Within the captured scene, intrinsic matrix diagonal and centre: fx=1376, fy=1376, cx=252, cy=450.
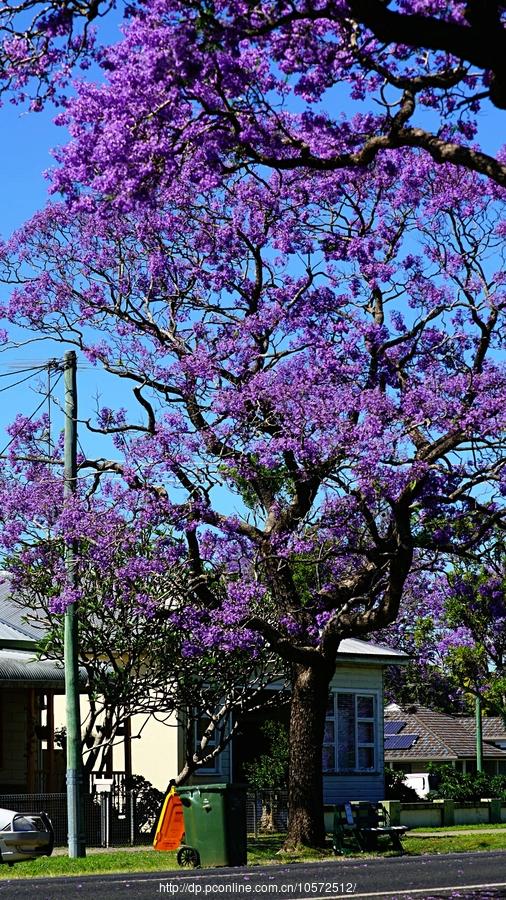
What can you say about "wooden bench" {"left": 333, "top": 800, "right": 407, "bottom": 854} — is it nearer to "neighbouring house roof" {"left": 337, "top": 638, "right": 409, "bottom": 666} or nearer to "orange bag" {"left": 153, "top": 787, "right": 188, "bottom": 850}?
"orange bag" {"left": 153, "top": 787, "right": 188, "bottom": 850}

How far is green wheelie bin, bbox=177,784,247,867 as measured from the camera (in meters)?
19.8

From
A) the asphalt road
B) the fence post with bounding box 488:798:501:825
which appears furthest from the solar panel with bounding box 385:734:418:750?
the asphalt road

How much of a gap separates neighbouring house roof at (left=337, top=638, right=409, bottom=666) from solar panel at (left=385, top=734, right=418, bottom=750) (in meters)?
26.1

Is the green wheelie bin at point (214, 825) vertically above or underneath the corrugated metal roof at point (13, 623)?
underneath

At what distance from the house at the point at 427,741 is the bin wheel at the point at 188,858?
131 ft

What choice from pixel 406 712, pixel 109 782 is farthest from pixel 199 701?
pixel 406 712

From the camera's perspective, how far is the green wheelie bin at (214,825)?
19.8m

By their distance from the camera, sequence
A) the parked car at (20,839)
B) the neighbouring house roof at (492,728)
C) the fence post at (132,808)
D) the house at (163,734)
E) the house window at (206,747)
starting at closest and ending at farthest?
the parked car at (20,839), the fence post at (132,808), the house at (163,734), the house window at (206,747), the neighbouring house roof at (492,728)

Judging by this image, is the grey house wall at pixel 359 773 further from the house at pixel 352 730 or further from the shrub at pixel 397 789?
the shrub at pixel 397 789

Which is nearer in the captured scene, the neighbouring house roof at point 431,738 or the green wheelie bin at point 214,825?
the green wheelie bin at point 214,825

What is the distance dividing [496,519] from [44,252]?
9.30 m

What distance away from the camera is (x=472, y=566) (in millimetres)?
38969

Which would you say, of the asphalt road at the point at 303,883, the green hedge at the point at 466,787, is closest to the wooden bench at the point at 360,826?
the asphalt road at the point at 303,883

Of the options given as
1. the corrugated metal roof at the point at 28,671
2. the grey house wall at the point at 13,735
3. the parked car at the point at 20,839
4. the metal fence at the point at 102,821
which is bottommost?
the metal fence at the point at 102,821
